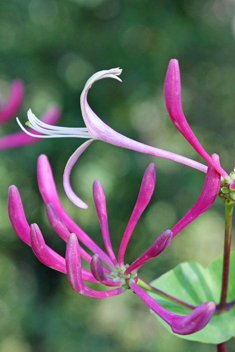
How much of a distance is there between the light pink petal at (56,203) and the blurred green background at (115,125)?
2.69 metres

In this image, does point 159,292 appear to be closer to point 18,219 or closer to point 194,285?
point 194,285

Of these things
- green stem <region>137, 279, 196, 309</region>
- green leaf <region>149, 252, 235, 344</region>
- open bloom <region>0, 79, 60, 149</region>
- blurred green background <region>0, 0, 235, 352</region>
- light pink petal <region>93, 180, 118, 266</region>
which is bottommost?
blurred green background <region>0, 0, 235, 352</region>

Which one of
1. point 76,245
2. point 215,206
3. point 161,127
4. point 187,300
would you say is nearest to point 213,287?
point 187,300

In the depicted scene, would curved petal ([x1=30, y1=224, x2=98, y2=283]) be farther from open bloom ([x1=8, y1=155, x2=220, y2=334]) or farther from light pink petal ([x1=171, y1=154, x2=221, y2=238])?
light pink petal ([x1=171, y1=154, x2=221, y2=238])

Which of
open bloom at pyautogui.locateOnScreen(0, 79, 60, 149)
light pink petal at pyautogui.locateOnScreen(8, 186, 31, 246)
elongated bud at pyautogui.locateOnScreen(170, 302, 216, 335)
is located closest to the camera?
elongated bud at pyautogui.locateOnScreen(170, 302, 216, 335)

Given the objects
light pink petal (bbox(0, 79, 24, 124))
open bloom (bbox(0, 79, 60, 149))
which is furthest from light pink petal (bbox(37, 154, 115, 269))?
light pink petal (bbox(0, 79, 24, 124))

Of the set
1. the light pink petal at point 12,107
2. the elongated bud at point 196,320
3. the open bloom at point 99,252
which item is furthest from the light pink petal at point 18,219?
the light pink petal at point 12,107

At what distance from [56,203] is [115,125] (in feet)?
9.80

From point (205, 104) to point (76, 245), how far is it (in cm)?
369

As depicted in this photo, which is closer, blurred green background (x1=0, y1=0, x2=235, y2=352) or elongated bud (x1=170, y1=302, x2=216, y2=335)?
elongated bud (x1=170, y1=302, x2=216, y2=335)

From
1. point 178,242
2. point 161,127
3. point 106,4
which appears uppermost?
point 106,4

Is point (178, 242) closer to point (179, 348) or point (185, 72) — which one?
point (179, 348)

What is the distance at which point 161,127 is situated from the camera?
3.93 m

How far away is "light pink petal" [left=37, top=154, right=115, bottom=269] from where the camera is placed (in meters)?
0.57
